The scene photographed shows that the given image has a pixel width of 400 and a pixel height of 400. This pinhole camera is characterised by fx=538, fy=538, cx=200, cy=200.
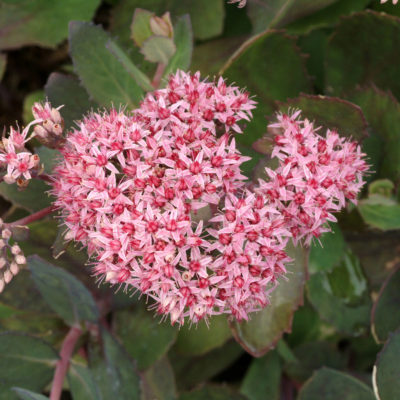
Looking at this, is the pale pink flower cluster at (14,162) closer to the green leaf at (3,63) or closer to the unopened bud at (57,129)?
the unopened bud at (57,129)

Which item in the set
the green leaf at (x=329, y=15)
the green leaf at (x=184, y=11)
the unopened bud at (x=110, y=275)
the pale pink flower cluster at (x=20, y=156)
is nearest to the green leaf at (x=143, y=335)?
the unopened bud at (x=110, y=275)

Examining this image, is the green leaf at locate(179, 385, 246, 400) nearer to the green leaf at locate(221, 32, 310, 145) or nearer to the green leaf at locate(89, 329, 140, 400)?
the green leaf at locate(89, 329, 140, 400)

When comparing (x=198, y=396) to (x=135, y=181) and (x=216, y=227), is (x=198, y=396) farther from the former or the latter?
(x=135, y=181)

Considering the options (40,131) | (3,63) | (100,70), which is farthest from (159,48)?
(3,63)

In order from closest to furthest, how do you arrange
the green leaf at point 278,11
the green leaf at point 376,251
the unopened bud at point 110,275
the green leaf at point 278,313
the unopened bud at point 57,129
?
the unopened bud at point 110,275
the unopened bud at point 57,129
the green leaf at point 278,313
the green leaf at point 278,11
the green leaf at point 376,251

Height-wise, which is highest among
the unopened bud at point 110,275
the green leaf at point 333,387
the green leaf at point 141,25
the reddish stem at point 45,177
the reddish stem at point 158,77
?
the green leaf at point 141,25

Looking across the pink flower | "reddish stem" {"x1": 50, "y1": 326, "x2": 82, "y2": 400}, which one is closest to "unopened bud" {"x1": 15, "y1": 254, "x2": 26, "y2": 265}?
the pink flower

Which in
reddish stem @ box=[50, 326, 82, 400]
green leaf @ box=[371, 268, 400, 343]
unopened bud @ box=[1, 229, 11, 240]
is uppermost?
unopened bud @ box=[1, 229, 11, 240]
